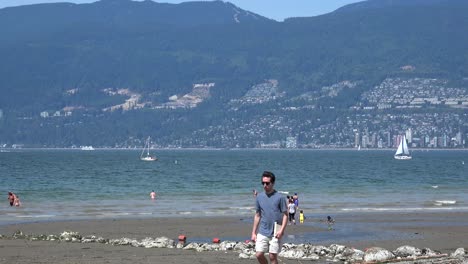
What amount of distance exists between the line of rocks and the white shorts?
4.15 meters

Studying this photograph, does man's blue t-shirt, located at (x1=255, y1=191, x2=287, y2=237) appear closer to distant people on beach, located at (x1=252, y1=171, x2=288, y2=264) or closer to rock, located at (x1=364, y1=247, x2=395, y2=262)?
distant people on beach, located at (x1=252, y1=171, x2=288, y2=264)

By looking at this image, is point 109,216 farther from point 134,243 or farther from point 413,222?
point 134,243

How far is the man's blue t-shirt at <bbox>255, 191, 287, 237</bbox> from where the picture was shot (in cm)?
1596

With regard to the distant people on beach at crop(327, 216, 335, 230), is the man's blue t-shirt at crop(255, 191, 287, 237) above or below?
above

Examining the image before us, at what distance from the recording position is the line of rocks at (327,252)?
20938 millimetres

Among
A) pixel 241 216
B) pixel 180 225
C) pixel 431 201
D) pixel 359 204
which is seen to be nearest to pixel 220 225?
pixel 180 225

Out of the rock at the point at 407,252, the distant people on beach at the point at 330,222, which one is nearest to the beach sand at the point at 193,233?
the distant people on beach at the point at 330,222

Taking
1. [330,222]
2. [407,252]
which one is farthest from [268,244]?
[330,222]

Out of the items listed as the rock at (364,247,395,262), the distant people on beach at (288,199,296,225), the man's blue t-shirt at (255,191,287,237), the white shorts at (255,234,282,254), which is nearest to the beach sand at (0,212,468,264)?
the distant people on beach at (288,199,296,225)

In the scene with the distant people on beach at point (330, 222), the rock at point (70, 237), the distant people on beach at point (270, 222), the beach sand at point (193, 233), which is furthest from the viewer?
the distant people on beach at point (330, 222)

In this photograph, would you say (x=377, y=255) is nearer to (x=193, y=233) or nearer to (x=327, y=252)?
(x=327, y=252)

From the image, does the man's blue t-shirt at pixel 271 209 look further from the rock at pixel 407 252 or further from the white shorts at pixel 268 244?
the rock at pixel 407 252

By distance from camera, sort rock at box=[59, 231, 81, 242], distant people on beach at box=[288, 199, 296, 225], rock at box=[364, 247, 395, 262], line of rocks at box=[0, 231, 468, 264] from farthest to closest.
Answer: distant people on beach at box=[288, 199, 296, 225]
rock at box=[59, 231, 81, 242]
rock at box=[364, 247, 395, 262]
line of rocks at box=[0, 231, 468, 264]

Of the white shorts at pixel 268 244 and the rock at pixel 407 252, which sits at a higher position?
the white shorts at pixel 268 244
